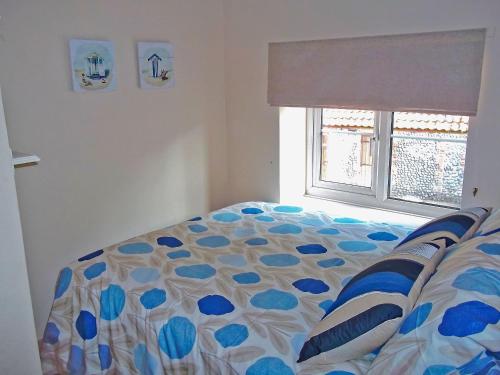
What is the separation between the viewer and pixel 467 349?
1.22m

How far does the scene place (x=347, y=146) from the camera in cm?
343

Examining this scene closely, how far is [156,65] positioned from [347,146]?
4.56 ft

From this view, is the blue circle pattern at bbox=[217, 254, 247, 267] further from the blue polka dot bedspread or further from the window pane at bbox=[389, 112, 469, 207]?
the window pane at bbox=[389, 112, 469, 207]

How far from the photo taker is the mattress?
1.71 metres

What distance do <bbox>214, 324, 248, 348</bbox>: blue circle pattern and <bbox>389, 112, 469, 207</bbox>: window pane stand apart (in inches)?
74.2

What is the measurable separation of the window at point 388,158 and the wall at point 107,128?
0.77 m

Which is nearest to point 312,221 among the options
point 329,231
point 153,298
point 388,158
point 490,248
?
point 329,231

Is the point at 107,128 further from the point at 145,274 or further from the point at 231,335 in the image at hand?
the point at 231,335

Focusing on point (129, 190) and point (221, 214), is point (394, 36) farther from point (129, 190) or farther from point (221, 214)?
point (129, 190)

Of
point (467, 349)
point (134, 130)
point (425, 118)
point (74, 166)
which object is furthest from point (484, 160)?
point (74, 166)

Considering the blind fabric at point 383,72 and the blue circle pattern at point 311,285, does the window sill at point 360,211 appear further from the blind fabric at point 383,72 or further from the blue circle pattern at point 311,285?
the blue circle pattern at point 311,285

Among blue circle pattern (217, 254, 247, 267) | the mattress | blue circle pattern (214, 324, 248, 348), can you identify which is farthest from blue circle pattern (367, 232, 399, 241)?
blue circle pattern (214, 324, 248, 348)

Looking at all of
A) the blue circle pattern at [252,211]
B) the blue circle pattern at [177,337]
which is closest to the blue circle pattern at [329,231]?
the blue circle pattern at [252,211]

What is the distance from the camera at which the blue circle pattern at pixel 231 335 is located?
5.57 feet
